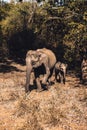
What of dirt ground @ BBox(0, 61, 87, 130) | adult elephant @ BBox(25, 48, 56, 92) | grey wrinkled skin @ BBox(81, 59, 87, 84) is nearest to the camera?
dirt ground @ BBox(0, 61, 87, 130)

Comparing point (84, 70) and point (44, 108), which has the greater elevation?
point (44, 108)

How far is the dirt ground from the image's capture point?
12520 millimetres

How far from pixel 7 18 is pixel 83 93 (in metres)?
18.3

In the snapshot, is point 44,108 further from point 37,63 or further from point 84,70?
point 84,70

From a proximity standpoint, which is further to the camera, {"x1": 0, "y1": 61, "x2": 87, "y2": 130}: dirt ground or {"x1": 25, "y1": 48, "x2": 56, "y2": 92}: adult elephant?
{"x1": 25, "y1": 48, "x2": 56, "y2": 92}: adult elephant

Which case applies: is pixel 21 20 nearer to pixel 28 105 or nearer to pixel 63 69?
pixel 63 69

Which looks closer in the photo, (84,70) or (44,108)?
(44,108)

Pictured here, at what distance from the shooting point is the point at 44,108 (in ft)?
48.8

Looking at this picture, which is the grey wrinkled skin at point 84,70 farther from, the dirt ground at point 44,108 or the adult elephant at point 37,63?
the adult elephant at point 37,63

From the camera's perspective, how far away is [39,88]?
19594 mm

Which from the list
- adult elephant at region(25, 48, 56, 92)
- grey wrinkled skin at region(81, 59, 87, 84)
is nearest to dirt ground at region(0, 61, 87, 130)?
adult elephant at region(25, 48, 56, 92)

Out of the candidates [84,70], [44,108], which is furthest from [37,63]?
[84,70]

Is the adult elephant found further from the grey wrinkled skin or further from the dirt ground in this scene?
the grey wrinkled skin

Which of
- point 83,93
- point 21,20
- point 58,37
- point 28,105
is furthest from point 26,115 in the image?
point 21,20
